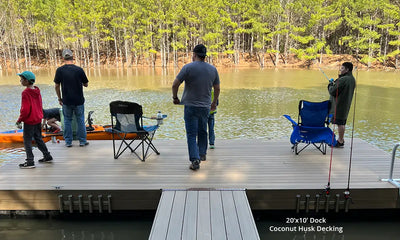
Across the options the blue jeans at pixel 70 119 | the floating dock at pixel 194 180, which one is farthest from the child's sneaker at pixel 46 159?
the blue jeans at pixel 70 119

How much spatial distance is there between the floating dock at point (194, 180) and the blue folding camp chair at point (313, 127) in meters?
0.29

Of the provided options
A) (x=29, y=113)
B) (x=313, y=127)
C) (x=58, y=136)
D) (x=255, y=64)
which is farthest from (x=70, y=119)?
(x=255, y=64)

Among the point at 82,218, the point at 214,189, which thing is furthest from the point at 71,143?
the point at 214,189

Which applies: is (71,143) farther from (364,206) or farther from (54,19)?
(54,19)

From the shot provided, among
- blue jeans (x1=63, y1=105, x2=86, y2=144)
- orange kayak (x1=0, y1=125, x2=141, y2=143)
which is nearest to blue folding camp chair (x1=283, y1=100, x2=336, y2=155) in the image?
blue jeans (x1=63, y1=105, x2=86, y2=144)

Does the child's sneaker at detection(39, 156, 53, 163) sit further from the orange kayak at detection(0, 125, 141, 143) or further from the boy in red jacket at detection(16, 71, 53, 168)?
the orange kayak at detection(0, 125, 141, 143)

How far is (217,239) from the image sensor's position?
2713mm

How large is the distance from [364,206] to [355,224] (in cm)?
31

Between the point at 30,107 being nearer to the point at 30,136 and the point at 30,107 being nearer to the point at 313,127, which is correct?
the point at 30,136

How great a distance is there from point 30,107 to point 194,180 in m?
2.64

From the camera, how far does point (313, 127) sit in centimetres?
483

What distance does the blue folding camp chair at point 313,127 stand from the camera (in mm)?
4801

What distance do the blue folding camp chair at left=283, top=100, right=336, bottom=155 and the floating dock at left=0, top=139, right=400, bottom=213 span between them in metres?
0.29

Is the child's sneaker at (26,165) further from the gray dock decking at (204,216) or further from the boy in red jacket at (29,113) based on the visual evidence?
the gray dock decking at (204,216)
